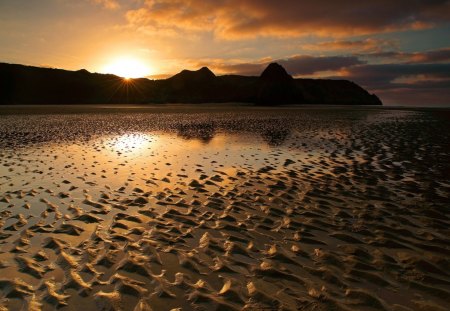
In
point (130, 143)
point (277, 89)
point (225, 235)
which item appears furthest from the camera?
point (277, 89)

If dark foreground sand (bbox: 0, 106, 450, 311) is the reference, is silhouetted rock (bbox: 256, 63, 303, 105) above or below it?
above

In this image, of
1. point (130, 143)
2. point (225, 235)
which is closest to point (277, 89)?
point (130, 143)

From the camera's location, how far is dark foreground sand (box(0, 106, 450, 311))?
603 centimetres

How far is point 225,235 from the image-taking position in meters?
8.81

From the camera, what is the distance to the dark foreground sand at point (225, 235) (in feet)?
19.8

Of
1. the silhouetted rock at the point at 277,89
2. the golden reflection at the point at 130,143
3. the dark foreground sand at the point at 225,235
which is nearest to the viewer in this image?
the dark foreground sand at the point at 225,235

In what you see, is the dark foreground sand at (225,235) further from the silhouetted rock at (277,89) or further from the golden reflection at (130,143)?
→ the silhouetted rock at (277,89)

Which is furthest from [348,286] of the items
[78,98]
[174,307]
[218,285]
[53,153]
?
[78,98]

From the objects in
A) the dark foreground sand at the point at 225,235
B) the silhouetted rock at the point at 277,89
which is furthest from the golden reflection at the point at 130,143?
the silhouetted rock at the point at 277,89

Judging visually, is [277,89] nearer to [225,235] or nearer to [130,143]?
[130,143]

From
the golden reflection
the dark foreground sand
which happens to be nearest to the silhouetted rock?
the golden reflection

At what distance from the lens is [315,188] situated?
43.8 ft

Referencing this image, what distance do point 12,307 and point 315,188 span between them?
10.6 m

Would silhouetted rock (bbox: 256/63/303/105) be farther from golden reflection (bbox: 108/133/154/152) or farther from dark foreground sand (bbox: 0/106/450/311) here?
dark foreground sand (bbox: 0/106/450/311)
